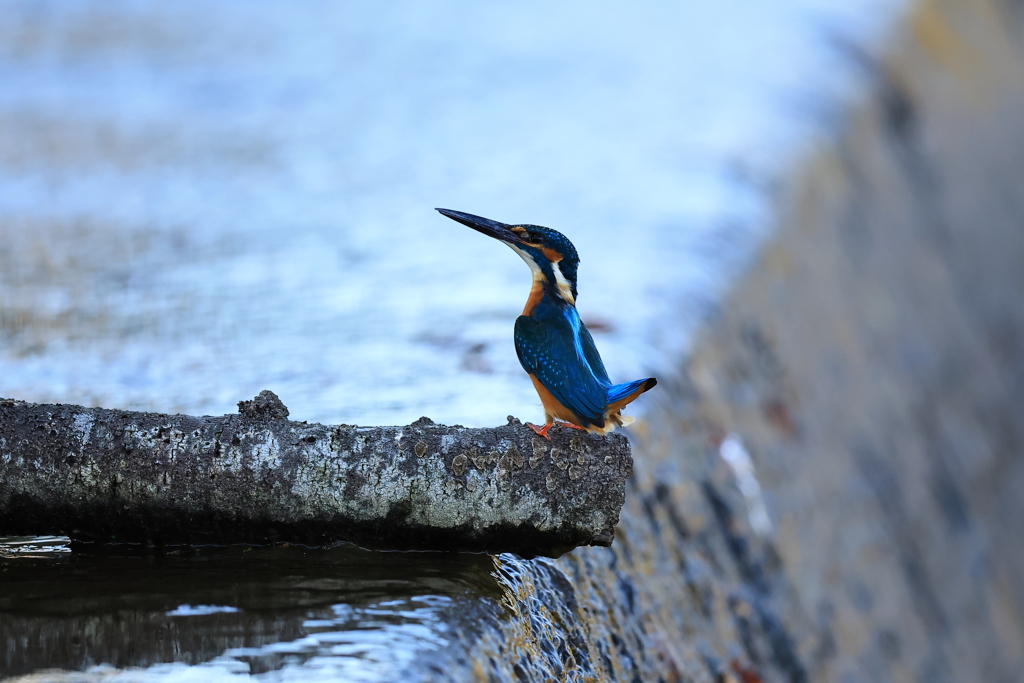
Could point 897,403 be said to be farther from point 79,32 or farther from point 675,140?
point 79,32

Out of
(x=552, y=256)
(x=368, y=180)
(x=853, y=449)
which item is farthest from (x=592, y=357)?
(x=368, y=180)

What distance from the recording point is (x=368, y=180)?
700cm

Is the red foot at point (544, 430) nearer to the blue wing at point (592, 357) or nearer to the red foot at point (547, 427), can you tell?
the red foot at point (547, 427)

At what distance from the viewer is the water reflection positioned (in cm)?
201

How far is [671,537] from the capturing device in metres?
3.50

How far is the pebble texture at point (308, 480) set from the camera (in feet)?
7.91

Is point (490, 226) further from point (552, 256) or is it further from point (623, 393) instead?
point (623, 393)

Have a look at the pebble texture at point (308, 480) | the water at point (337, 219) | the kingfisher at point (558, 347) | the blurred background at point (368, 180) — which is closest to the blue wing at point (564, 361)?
the kingfisher at point (558, 347)

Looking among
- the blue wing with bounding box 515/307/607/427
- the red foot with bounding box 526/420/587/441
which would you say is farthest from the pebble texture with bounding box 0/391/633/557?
the blue wing with bounding box 515/307/607/427

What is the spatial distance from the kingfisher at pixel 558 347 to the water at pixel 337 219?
0.39 m

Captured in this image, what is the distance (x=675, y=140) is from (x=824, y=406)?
2.76 meters

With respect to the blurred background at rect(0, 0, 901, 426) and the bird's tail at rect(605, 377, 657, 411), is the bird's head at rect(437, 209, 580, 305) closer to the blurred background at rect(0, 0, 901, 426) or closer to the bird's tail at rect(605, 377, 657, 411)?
the bird's tail at rect(605, 377, 657, 411)

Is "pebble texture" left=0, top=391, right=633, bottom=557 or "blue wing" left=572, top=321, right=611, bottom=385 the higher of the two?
"blue wing" left=572, top=321, right=611, bottom=385

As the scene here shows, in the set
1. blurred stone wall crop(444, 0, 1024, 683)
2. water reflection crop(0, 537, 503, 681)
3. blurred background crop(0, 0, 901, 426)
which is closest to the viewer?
water reflection crop(0, 537, 503, 681)
